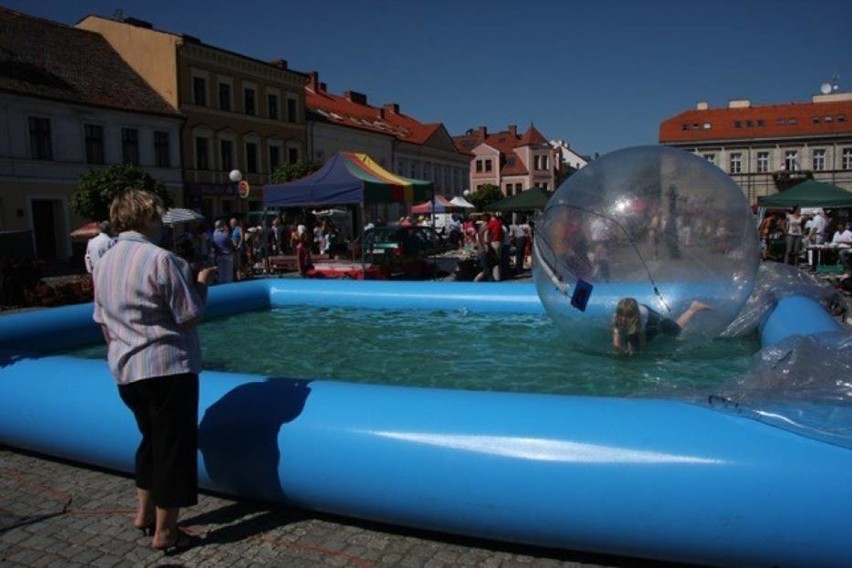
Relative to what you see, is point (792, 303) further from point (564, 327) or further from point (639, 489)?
point (639, 489)

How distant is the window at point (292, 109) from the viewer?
125ft

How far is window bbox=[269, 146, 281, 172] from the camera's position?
36922 mm

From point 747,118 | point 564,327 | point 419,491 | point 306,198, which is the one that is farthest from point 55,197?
point 747,118

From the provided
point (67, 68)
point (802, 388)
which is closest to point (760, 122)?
point (67, 68)

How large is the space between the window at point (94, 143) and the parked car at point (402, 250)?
1416 cm

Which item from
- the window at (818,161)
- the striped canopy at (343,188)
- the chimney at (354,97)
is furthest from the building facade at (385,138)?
the window at (818,161)

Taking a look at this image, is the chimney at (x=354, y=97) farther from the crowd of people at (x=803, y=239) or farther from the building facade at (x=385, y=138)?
the crowd of people at (x=803, y=239)

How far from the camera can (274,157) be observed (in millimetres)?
37281

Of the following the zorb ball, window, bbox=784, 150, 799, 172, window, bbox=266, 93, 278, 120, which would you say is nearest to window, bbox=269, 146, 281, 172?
window, bbox=266, 93, 278, 120

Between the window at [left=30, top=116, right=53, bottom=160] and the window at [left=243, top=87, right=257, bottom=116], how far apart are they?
36.8ft

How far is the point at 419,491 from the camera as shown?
3303mm

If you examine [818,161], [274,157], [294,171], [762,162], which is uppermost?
[762,162]

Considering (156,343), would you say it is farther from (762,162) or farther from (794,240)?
(762,162)

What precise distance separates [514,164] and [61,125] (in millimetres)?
55094
